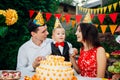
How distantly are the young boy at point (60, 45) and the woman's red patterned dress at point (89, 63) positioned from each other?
0.20m

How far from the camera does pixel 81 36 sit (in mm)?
3723

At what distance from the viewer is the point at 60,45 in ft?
12.4

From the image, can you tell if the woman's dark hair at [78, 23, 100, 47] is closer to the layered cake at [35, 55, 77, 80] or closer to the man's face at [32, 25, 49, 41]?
the man's face at [32, 25, 49, 41]

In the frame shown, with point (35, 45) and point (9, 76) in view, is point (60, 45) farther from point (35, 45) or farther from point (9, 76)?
point (9, 76)

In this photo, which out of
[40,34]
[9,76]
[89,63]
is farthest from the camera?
[40,34]

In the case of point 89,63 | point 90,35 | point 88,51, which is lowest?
point 89,63

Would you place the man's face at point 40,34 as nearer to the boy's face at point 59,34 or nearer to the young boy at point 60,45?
the young boy at point 60,45

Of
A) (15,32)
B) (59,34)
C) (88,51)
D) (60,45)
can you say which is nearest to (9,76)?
(59,34)

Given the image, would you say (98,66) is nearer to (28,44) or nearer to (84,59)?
(84,59)

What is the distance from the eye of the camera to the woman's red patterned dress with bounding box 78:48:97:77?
12.0ft

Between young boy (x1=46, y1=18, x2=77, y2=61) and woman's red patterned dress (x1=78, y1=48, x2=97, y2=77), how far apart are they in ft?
0.66

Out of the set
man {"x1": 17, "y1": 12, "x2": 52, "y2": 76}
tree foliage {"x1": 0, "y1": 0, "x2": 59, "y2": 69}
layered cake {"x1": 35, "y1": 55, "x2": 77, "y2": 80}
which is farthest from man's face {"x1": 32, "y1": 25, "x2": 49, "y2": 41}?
layered cake {"x1": 35, "y1": 55, "x2": 77, "y2": 80}

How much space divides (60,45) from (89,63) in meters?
0.44

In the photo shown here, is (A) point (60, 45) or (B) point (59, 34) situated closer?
(B) point (59, 34)
